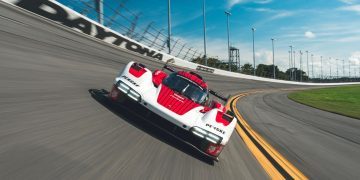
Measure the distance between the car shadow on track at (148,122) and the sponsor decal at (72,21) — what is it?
9.27 metres

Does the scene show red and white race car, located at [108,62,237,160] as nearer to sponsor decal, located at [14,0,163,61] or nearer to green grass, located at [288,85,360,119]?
sponsor decal, located at [14,0,163,61]

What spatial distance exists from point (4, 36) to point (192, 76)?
204 inches

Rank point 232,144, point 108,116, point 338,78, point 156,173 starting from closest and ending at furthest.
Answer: point 156,173 → point 108,116 → point 232,144 → point 338,78

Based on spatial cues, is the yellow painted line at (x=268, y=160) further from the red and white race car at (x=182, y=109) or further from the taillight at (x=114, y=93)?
the taillight at (x=114, y=93)

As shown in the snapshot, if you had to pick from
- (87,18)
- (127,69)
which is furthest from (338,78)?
(127,69)

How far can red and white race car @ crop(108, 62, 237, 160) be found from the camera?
559 cm

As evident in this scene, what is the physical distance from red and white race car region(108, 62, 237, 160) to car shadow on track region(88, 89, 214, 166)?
0.16 meters

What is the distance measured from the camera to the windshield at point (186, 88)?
705cm

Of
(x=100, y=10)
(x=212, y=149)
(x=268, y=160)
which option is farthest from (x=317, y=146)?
(x=100, y=10)

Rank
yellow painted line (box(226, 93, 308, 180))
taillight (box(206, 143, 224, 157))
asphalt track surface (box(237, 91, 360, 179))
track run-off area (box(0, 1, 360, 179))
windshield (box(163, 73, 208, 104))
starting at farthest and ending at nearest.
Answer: windshield (box(163, 73, 208, 104))
asphalt track surface (box(237, 91, 360, 179))
taillight (box(206, 143, 224, 157))
yellow painted line (box(226, 93, 308, 180))
track run-off area (box(0, 1, 360, 179))

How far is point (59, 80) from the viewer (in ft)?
25.1

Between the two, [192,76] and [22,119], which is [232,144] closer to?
[192,76]

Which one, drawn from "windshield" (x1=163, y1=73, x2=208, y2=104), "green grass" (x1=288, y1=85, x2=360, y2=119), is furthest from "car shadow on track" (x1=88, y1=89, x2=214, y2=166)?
"green grass" (x1=288, y1=85, x2=360, y2=119)

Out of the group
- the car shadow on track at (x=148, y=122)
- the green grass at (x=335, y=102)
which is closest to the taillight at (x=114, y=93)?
the car shadow on track at (x=148, y=122)
